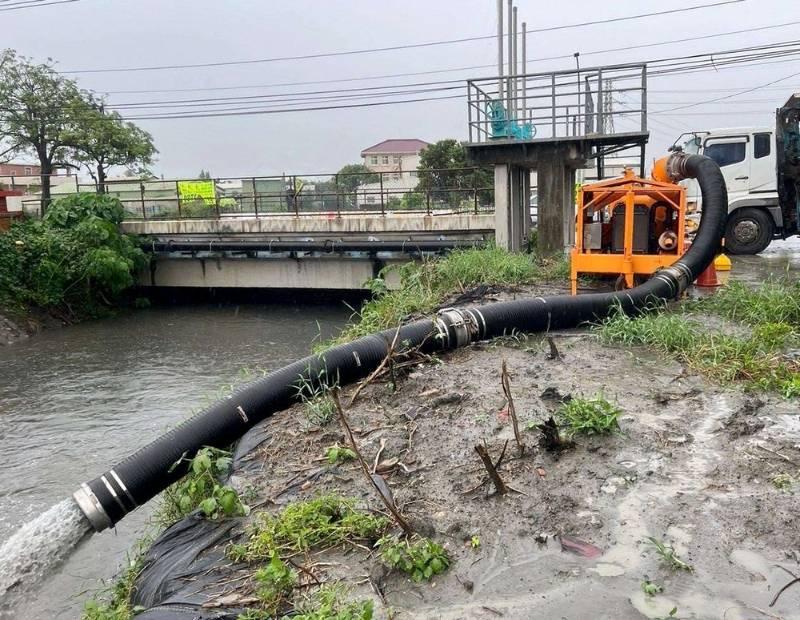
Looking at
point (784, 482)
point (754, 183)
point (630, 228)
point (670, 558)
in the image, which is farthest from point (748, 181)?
point (670, 558)

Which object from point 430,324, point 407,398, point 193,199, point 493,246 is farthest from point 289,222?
point 407,398

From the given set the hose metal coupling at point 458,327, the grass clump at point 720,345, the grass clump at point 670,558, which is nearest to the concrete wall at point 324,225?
the grass clump at point 720,345

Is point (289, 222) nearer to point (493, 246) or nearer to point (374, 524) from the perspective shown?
point (493, 246)

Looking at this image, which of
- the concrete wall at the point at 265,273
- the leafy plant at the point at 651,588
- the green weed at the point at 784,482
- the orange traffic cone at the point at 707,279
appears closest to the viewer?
the leafy plant at the point at 651,588

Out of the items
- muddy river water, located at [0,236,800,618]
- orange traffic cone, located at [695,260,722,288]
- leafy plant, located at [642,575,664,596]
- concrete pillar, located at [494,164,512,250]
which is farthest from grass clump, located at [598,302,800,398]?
concrete pillar, located at [494,164,512,250]

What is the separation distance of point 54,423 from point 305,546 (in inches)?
300

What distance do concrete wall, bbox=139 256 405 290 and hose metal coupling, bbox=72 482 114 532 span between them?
12.4 m

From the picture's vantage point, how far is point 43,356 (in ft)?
46.9

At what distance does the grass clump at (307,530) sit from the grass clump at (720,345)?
3.41 metres

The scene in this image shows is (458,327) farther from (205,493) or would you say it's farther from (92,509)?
(92,509)

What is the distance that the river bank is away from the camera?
10.1 ft

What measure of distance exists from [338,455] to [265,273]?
14.7 meters

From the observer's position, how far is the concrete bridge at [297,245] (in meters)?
16.6

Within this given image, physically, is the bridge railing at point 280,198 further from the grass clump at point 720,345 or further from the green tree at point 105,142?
the grass clump at point 720,345
